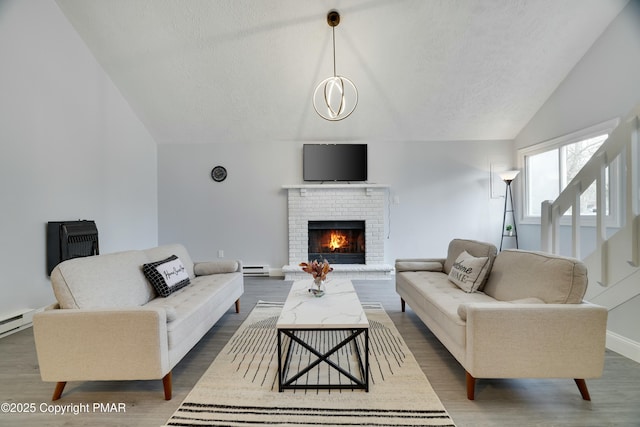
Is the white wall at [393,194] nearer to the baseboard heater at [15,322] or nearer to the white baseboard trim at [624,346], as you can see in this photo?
the baseboard heater at [15,322]

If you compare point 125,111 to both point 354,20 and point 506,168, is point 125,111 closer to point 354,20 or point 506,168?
point 354,20

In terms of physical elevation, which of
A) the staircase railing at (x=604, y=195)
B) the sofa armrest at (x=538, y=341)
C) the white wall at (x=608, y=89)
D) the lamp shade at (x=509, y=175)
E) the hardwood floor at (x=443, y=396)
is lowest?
the hardwood floor at (x=443, y=396)

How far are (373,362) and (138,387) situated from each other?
1593mm

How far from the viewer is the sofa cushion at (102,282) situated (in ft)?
6.30

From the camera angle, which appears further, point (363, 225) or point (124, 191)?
point (363, 225)

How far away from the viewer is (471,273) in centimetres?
263

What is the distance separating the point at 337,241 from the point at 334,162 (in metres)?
1.37

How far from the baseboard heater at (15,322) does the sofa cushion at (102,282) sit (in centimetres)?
142

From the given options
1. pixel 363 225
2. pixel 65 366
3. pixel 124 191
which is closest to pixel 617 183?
pixel 363 225

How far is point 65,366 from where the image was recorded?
5.94ft

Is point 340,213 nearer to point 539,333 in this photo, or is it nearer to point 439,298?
point 439,298

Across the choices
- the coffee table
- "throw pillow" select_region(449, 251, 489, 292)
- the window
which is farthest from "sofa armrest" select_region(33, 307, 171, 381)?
the window

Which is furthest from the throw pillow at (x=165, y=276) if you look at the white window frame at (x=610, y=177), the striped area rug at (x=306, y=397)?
the white window frame at (x=610, y=177)

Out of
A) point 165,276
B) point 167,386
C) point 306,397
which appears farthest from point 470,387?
point 165,276
